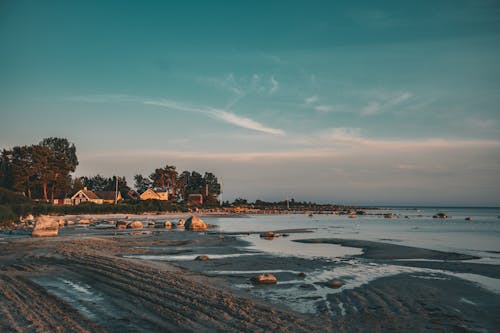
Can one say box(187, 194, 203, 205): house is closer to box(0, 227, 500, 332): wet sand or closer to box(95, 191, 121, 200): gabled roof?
box(95, 191, 121, 200): gabled roof

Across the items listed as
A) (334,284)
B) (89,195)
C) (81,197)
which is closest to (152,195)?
(89,195)

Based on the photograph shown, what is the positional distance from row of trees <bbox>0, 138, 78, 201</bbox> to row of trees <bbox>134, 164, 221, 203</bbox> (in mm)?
36934

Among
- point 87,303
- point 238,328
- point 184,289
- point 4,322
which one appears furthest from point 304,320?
point 4,322

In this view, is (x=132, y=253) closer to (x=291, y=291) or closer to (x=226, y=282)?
(x=226, y=282)

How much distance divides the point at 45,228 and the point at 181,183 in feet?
338

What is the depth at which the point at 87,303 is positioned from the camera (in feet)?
34.6

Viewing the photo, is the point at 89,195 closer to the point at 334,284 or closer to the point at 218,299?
the point at 334,284

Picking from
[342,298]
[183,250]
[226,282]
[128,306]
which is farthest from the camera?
[183,250]

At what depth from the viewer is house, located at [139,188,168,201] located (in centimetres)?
11588

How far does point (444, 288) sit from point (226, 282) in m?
7.28

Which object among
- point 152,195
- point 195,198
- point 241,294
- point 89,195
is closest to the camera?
point 241,294

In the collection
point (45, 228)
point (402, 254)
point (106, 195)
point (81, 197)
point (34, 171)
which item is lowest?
point (402, 254)

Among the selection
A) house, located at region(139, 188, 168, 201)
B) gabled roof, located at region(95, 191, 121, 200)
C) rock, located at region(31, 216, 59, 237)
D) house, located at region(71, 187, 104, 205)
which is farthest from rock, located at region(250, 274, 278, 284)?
gabled roof, located at region(95, 191, 121, 200)

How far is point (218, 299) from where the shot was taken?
11.2 metres
